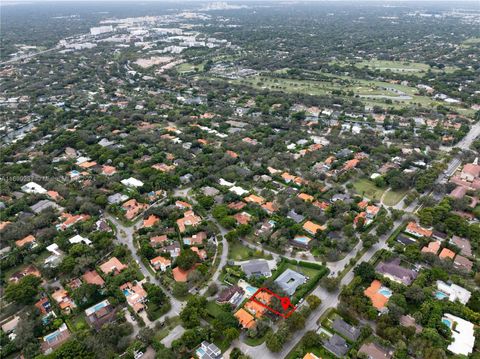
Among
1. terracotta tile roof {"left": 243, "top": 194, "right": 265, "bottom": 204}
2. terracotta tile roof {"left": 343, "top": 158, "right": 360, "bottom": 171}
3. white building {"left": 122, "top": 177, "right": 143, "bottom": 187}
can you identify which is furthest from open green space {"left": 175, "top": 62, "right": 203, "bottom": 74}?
terracotta tile roof {"left": 243, "top": 194, "right": 265, "bottom": 204}

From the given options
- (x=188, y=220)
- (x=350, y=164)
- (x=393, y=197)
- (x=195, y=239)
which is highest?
(x=350, y=164)

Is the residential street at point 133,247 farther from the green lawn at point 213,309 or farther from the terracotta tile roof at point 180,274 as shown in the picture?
the green lawn at point 213,309

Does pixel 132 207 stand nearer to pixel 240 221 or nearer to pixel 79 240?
pixel 79 240

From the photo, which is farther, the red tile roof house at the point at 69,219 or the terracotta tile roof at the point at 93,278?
the red tile roof house at the point at 69,219

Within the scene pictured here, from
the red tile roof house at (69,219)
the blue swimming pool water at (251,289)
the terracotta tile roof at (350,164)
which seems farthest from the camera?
the terracotta tile roof at (350,164)

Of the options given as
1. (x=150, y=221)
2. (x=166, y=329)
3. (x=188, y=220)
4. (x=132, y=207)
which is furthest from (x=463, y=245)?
(x=132, y=207)

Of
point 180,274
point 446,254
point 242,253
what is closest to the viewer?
point 180,274

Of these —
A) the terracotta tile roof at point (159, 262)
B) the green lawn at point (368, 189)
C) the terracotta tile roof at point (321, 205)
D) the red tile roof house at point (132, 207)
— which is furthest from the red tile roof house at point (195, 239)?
the green lawn at point (368, 189)

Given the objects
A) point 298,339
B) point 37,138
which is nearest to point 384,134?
point 298,339
